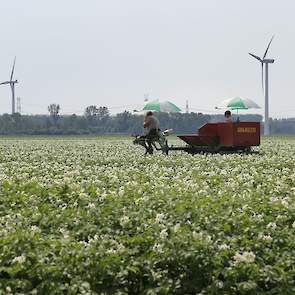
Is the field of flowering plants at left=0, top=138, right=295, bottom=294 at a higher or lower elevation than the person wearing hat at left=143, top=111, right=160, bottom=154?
lower

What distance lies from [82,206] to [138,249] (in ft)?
9.85

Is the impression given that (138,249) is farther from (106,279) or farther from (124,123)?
(124,123)

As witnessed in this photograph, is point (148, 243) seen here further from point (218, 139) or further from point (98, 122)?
point (98, 122)

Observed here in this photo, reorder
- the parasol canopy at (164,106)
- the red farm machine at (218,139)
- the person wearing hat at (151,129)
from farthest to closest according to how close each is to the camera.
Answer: the parasol canopy at (164,106), the person wearing hat at (151,129), the red farm machine at (218,139)

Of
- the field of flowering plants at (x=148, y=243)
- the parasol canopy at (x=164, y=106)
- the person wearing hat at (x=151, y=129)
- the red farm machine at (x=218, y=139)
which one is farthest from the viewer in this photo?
the parasol canopy at (x=164, y=106)

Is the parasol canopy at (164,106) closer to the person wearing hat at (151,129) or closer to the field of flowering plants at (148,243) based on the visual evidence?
the person wearing hat at (151,129)

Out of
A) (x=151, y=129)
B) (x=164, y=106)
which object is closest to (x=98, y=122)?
(x=164, y=106)

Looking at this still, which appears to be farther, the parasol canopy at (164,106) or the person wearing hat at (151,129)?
the parasol canopy at (164,106)

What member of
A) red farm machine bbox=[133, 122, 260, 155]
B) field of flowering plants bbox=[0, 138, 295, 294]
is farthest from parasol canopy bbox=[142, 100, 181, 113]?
field of flowering plants bbox=[0, 138, 295, 294]

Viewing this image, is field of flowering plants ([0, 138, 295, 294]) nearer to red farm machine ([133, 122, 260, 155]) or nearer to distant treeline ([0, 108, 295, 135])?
red farm machine ([133, 122, 260, 155])

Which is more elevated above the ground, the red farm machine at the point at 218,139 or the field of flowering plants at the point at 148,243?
the red farm machine at the point at 218,139

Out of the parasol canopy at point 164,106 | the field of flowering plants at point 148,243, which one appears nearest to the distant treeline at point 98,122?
the parasol canopy at point 164,106

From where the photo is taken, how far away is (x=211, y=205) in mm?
10133

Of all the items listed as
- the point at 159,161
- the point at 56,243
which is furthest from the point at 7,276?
the point at 159,161
